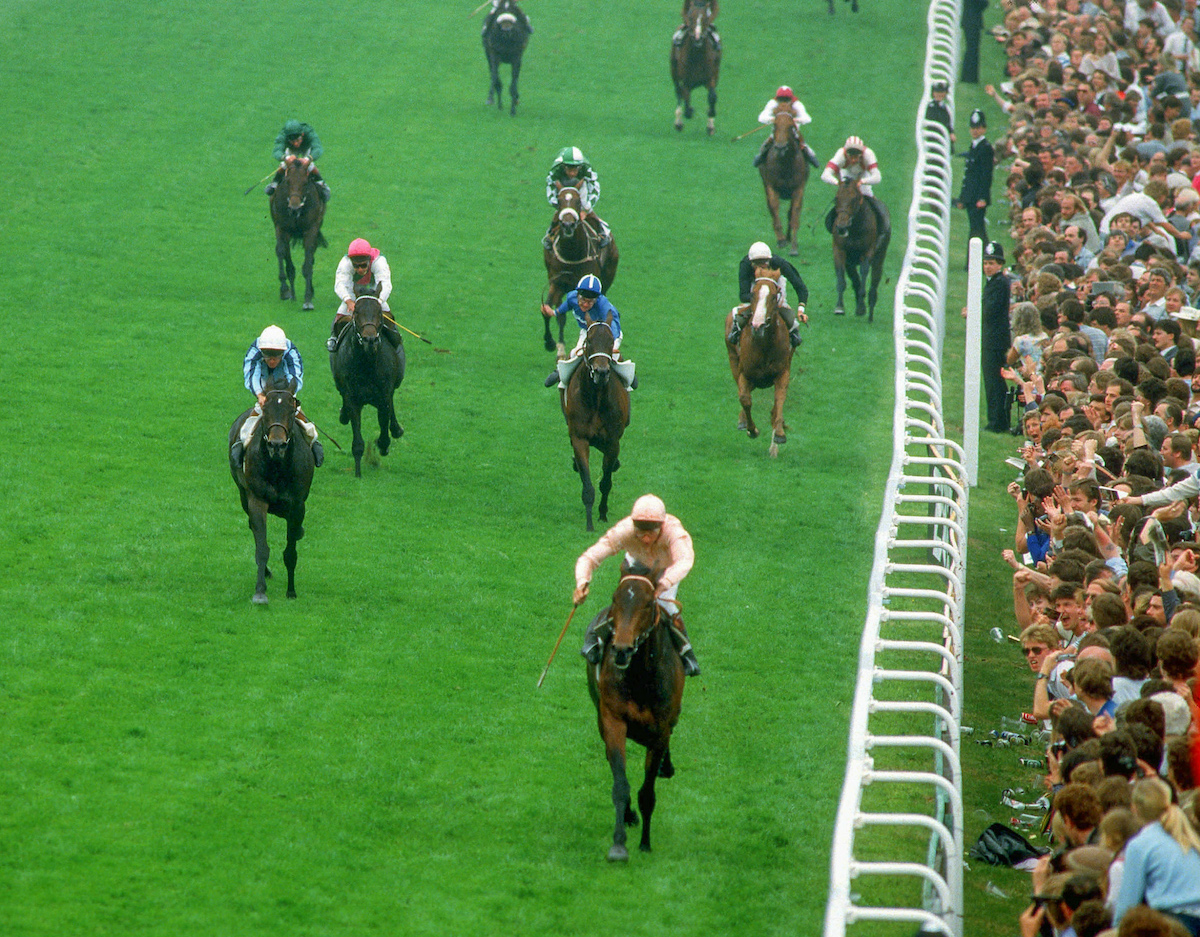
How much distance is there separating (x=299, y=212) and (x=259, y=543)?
783cm

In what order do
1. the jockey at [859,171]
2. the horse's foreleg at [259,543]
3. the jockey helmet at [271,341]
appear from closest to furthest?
the horse's foreleg at [259,543], the jockey helmet at [271,341], the jockey at [859,171]

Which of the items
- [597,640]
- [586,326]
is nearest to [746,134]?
[586,326]

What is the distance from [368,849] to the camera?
8.75 metres

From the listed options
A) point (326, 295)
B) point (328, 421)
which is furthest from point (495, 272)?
point (328, 421)

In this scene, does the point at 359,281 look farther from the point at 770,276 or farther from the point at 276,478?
the point at 770,276

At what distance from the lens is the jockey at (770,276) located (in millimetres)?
15891

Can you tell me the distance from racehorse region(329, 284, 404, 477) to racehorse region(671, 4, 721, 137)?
1194 cm

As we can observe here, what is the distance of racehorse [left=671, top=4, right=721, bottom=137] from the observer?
25.4m

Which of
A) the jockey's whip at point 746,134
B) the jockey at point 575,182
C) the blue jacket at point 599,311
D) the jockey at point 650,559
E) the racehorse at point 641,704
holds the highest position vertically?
the jockey's whip at point 746,134

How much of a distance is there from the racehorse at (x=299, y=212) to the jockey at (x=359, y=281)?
149 inches

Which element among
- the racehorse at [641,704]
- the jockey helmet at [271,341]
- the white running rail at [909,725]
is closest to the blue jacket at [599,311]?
the white running rail at [909,725]

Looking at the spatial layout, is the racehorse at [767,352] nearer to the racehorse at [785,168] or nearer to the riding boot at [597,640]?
the racehorse at [785,168]

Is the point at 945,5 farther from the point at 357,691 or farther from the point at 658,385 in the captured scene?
the point at 357,691

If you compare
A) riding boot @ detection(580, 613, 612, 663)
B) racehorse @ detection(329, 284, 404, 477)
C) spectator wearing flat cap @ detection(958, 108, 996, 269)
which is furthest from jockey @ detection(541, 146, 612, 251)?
riding boot @ detection(580, 613, 612, 663)
